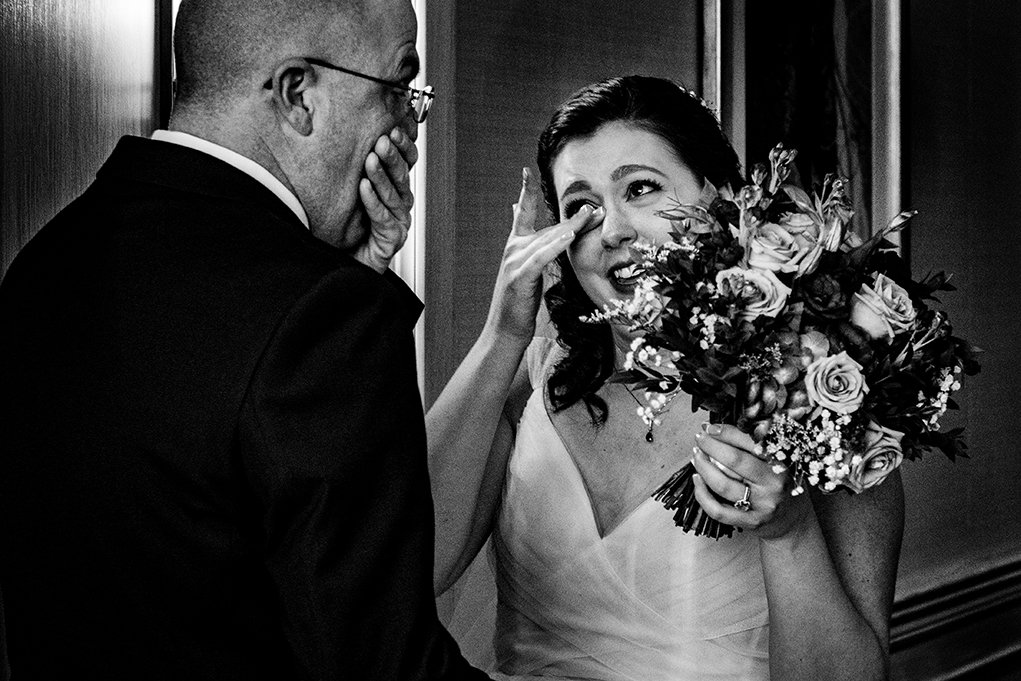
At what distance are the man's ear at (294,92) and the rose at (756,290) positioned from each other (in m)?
0.70

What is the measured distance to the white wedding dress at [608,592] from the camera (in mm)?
2059

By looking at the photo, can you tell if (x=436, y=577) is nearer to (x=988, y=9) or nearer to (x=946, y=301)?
(x=946, y=301)

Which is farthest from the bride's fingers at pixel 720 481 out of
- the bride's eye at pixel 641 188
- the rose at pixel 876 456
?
the bride's eye at pixel 641 188

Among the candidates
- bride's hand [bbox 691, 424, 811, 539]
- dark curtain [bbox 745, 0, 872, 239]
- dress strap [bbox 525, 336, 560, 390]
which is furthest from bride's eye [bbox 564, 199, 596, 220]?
dark curtain [bbox 745, 0, 872, 239]

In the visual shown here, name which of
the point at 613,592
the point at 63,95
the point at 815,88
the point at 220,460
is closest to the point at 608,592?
the point at 613,592

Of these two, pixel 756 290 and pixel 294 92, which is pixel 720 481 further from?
pixel 294 92

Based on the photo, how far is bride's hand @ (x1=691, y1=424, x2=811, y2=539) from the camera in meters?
1.72

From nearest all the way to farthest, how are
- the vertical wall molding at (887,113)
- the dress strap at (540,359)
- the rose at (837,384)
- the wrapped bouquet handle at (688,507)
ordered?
the rose at (837,384)
the wrapped bouquet handle at (688,507)
the dress strap at (540,359)
the vertical wall molding at (887,113)

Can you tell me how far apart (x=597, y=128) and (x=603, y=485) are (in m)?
0.77

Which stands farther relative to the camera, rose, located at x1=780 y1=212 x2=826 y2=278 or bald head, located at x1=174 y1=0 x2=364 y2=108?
rose, located at x1=780 y1=212 x2=826 y2=278

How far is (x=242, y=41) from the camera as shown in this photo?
1.49 meters

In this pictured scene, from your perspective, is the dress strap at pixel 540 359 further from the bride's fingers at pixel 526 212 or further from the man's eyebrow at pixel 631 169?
the man's eyebrow at pixel 631 169

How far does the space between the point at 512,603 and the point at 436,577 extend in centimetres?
18

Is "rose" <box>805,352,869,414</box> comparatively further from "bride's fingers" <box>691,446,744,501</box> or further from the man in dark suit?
the man in dark suit
